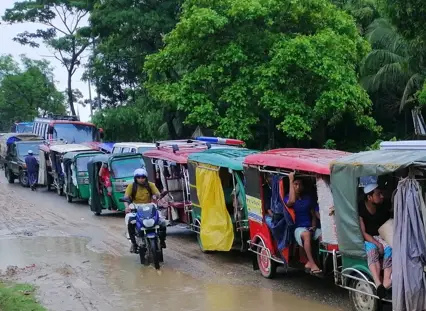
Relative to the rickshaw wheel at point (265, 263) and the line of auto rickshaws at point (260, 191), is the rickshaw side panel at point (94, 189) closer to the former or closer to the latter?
the line of auto rickshaws at point (260, 191)

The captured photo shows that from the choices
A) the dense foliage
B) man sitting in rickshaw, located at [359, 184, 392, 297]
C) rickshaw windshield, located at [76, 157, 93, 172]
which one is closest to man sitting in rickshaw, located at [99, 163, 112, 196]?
rickshaw windshield, located at [76, 157, 93, 172]

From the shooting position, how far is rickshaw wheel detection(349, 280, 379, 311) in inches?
284

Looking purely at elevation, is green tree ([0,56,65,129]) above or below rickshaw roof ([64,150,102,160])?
above

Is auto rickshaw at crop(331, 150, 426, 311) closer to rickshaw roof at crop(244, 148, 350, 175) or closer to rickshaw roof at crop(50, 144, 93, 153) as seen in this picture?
rickshaw roof at crop(244, 148, 350, 175)

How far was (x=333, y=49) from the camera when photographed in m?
20.1

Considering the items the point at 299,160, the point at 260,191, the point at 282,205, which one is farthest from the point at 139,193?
the point at 299,160

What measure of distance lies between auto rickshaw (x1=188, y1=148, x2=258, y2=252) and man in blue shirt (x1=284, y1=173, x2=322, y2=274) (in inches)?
74.7

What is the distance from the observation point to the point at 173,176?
1409cm

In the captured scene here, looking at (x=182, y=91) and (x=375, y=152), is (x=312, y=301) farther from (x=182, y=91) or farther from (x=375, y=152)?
(x=182, y=91)

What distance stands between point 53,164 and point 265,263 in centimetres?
1635

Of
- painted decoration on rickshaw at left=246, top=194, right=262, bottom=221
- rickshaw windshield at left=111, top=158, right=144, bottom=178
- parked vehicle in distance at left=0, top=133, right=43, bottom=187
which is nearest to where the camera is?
painted decoration on rickshaw at left=246, top=194, right=262, bottom=221

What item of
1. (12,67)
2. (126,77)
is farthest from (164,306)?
(12,67)

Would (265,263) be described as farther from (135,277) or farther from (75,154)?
(75,154)

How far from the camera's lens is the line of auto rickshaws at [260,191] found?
7426 mm
